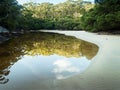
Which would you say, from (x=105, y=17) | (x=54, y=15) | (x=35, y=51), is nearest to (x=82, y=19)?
(x=105, y=17)

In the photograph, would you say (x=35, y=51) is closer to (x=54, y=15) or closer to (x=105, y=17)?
(x=105, y=17)

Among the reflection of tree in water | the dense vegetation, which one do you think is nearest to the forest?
the dense vegetation

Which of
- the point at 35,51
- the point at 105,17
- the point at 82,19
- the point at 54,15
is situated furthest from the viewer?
the point at 54,15

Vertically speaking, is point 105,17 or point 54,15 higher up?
point 105,17

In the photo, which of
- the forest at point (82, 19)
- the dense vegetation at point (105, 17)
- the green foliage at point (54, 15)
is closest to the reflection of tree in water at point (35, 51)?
the forest at point (82, 19)

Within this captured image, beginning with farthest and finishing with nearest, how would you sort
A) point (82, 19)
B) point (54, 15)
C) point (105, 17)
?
1. point (54, 15)
2. point (82, 19)
3. point (105, 17)

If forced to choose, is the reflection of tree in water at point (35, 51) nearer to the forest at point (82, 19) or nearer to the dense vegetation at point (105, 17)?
the forest at point (82, 19)

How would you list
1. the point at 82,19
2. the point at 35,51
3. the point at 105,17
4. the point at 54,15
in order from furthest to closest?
1. the point at 54,15
2. the point at 82,19
3. the point at 105,17
4. the point at 35,51

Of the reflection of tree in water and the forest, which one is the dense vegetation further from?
the reflection of tree in water

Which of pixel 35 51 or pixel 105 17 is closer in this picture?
pixel 35 51

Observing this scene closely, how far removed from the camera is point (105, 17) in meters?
32.5

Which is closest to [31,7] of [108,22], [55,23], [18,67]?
[55,23]

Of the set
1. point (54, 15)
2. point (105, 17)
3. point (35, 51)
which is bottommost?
point (54, 15)

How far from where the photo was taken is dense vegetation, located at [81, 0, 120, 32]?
31.6m
